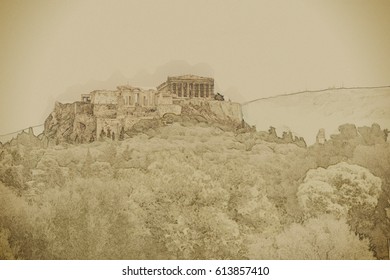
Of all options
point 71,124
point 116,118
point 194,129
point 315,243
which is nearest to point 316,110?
point 194,129

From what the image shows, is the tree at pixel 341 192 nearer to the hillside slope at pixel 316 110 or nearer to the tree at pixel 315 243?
the tree at pixel 315 243

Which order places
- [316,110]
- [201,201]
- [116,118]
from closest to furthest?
1. [201,201]
2. [316,110]
3. [116,118]

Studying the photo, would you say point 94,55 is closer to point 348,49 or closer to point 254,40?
point 254,40

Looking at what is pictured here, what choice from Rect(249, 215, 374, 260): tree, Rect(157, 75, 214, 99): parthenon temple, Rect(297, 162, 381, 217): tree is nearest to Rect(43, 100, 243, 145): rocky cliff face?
Rect(157, 75, 214, 99): parthenon temple

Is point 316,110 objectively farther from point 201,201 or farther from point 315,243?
point 201,201

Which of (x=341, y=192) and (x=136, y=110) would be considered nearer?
(x=341, y=192)


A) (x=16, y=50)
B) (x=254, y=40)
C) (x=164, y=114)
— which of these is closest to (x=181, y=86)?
(x=164, y=114)
